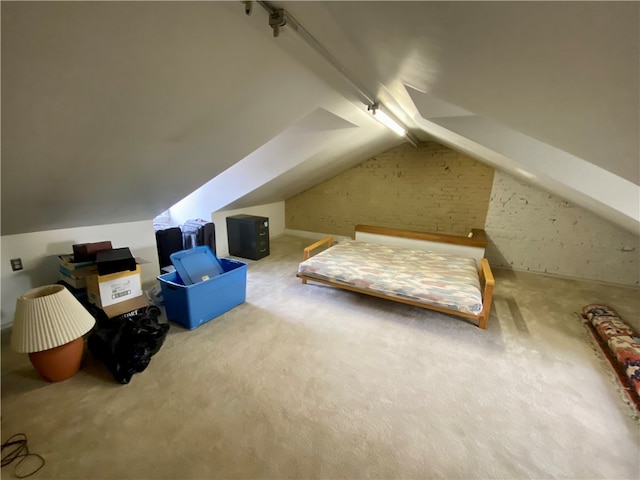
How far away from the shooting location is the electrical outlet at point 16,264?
2500 millimetres

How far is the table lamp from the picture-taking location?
5.60ft

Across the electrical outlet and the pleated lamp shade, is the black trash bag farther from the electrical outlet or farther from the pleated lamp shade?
the electrical outlet

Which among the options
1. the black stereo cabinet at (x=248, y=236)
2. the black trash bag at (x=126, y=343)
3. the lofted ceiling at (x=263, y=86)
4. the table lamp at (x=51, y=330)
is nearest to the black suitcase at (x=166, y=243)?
the lofted ceiling at (x=263, y=86)

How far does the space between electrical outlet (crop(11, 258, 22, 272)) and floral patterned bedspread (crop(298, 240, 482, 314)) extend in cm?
264

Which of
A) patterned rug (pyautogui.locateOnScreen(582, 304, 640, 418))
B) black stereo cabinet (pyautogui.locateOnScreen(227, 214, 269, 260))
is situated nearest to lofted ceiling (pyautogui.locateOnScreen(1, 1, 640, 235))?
patterned rug (pyautogui.locateOnScreen(582, 304, 640, 418))

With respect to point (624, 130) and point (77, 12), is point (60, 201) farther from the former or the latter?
point (624, 130)

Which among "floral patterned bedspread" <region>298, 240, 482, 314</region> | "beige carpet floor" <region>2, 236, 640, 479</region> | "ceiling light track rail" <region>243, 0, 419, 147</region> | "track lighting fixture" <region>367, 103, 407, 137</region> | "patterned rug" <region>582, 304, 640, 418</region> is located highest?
"ceiling light track rail" <region>243, 0, 419, 147</region>

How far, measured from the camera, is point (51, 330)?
175 cm

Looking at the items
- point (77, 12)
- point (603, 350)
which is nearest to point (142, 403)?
point (77, 12)

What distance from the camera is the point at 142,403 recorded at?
1743 millimetres

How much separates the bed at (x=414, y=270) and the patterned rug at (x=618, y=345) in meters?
0.90

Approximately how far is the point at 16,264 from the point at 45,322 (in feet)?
4.36

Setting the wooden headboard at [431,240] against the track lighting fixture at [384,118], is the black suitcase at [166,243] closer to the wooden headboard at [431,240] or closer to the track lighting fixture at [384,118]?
the wooden headboard at [431,240]

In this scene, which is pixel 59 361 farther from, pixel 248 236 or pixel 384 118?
pixel 384 118
